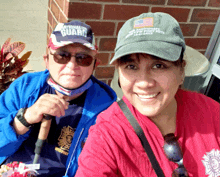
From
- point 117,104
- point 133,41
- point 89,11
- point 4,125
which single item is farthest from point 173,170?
point 89,11

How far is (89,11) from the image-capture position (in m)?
2.28

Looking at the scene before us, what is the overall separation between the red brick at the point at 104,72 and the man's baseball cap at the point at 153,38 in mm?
1432

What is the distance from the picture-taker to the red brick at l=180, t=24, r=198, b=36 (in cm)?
269

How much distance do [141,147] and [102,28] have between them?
1.49 meters

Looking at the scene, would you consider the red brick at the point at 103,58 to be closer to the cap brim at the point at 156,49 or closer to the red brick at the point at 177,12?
the red brick at the point at 177,12

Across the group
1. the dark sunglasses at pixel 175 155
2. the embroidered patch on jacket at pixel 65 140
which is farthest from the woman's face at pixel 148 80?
the embroidered patch on jacket at pixel 65 140

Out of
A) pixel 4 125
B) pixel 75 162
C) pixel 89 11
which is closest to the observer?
pixel 4 125

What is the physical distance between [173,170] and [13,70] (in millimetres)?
1833

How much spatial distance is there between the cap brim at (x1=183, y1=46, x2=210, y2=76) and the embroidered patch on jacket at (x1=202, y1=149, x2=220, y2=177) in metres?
0.91

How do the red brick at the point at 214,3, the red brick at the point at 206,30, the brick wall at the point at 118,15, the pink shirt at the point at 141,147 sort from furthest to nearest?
the red brick at the point at 206,30 < the red brick at the point at 214,3 < the brick wall at the point at 118,15 < the pink shirt at the point at 141,147

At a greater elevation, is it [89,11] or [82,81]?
[89,11]

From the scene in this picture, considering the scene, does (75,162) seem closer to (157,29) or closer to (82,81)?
(82,81)

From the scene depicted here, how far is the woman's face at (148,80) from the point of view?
1228 millimetres

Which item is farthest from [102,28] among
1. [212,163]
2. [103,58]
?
[212,163]
